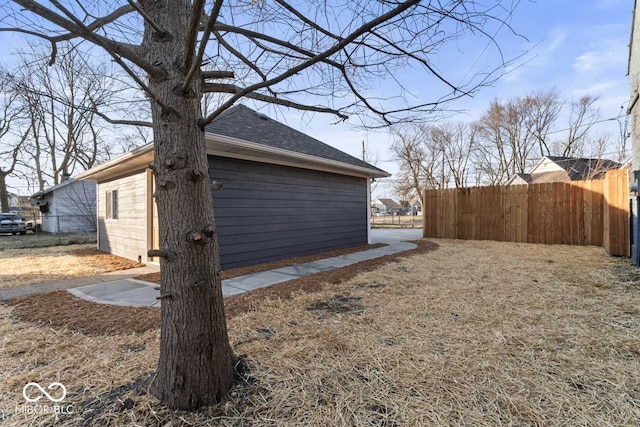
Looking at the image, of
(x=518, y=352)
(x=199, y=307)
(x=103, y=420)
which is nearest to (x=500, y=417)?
(x=518, y=352)

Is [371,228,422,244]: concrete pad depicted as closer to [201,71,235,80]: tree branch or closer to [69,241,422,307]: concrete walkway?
[69,241,422,307]: concrete walkway

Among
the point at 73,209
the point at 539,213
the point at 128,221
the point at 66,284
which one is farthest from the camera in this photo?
the point at 73,209

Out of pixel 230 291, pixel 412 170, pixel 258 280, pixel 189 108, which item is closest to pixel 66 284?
pixel 230 291

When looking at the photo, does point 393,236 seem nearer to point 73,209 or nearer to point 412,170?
point 412,170

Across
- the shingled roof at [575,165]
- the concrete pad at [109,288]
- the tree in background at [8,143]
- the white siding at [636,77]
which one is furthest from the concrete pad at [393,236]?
the tree in background at [8,143]

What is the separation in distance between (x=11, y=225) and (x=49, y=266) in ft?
43.4

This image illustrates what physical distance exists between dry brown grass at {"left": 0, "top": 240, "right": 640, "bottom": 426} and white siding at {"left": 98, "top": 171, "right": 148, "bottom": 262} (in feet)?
11.7

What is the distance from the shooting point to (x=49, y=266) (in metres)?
6.43

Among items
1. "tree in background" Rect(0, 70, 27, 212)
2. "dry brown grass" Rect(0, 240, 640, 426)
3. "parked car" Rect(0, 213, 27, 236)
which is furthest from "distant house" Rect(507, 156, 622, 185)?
"tree in background" Rect(0, 70, 27, 212)

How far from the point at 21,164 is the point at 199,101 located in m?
27.2

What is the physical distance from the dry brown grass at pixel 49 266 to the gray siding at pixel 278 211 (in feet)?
8.60

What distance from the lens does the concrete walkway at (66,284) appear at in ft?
13.9

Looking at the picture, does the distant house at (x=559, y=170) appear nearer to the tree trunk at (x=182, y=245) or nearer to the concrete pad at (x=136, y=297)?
the concrete pad at (x=136, y=297)

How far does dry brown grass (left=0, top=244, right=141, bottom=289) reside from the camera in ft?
17.2
